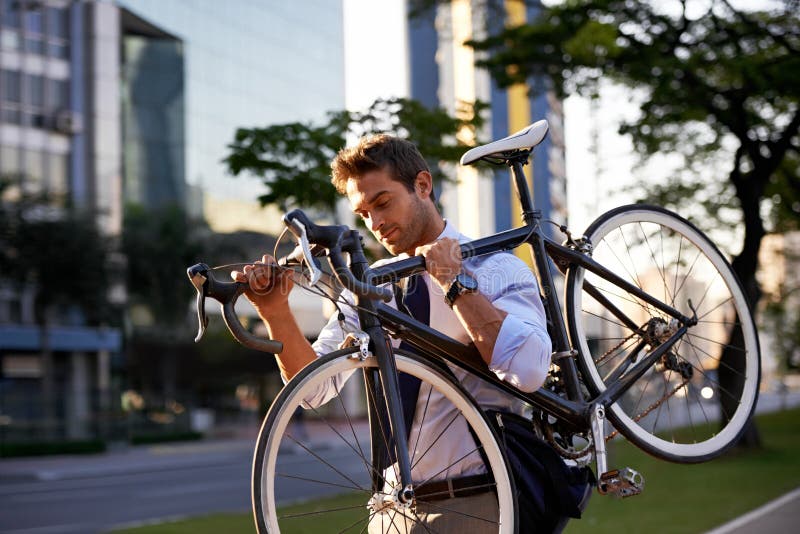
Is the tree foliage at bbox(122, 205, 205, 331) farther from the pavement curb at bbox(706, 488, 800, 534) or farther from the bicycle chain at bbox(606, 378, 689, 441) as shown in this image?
the bicycle chain at bbox(606, 378, 689, 441)

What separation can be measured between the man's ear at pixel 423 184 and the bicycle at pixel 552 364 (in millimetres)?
136

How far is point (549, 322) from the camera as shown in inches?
110

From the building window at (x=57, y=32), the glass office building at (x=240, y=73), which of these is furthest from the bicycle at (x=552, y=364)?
the glass office building at (x=240, y=73)

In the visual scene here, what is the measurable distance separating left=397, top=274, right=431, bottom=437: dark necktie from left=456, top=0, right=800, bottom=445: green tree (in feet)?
38.9

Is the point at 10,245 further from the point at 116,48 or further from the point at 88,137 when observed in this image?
the point at 116,48

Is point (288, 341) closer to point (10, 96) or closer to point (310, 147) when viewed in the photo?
point (310, 147)

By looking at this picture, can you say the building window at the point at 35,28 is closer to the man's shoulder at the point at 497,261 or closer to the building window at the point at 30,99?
the building window at the point at 30,99

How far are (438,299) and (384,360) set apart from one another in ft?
1.32

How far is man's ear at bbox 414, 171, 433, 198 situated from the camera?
8.76 ft

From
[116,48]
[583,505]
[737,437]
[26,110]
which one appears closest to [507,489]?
[583,505]

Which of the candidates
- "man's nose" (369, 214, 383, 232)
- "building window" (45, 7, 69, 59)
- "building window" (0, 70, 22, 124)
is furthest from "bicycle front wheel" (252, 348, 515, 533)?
"building window" (45, 7, 69, 59)

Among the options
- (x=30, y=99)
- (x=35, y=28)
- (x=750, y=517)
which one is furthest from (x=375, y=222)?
(x=35, y=28)

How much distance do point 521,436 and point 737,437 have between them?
0.95 m

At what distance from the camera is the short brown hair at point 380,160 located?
2.60 metres
